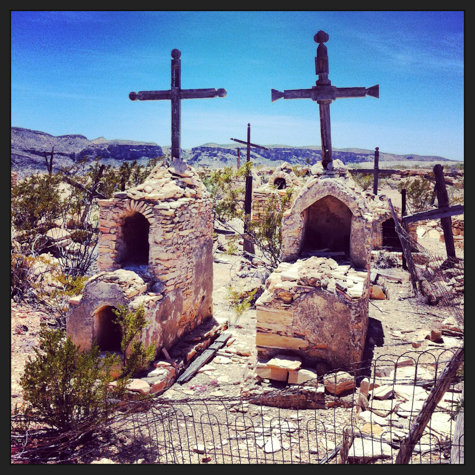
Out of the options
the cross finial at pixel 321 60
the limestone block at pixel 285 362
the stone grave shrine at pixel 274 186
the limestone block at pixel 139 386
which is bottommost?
the limestone block at pixel 139 386

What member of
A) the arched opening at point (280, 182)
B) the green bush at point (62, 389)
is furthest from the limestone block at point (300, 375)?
the arched opening at point (280, 182)

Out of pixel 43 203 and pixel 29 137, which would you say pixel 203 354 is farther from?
pixel 29 137

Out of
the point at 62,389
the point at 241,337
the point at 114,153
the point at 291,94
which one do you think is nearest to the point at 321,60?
the point at 291,94

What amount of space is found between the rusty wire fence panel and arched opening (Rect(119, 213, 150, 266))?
2.99 m

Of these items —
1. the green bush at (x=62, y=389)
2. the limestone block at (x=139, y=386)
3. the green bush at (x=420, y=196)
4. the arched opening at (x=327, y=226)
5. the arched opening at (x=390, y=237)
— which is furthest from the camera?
the green bush at (x=420, y=196)

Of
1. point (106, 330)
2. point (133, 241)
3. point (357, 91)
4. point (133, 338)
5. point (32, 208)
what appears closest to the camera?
point (133, 338)

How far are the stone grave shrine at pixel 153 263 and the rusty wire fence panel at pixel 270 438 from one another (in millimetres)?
1704

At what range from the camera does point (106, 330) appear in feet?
22.7

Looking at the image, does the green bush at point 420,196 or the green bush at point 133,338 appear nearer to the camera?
the green bush at point 133,338

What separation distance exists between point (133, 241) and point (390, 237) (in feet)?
31.6

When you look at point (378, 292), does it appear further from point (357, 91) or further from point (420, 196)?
point (420, 196)

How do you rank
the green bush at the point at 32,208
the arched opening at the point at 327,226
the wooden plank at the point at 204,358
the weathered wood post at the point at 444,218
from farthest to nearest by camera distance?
1. the green bush at the point at 32,208
2. the weathered wood post at the point at 444,218
3. the arched opening at the point at 327,226
4. the wooden plank at the point at 204,358

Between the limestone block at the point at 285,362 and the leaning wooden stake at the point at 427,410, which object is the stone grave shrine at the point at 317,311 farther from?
the leaning wooden stake at the point at 427,410

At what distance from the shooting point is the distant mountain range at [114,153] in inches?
1341
